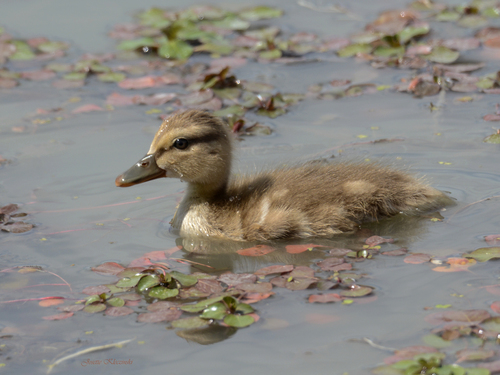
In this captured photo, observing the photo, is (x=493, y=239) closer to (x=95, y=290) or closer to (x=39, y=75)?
(x=95, y=290)

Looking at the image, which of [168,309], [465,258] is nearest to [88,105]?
[168,309]

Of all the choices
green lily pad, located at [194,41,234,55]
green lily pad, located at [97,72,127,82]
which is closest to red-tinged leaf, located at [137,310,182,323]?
green lily pad, located at [97,72,127,82]

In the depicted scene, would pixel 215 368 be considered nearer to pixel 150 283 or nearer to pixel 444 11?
pixel 150 283

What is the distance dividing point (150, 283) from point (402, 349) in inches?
60.5

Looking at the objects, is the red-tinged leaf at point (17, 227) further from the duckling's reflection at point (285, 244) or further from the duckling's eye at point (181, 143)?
the duckling's eye at point (181, 143)

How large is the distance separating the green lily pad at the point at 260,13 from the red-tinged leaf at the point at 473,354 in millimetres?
7171

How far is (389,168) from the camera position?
5.41m

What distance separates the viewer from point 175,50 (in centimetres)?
880

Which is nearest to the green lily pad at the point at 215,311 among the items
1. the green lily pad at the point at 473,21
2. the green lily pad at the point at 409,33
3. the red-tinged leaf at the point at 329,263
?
the red-tinged leaf at the point at 329,263

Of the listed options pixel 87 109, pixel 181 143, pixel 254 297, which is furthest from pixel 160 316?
pixel 87 109

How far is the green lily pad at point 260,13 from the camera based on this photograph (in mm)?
9883

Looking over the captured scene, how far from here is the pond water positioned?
146 inches

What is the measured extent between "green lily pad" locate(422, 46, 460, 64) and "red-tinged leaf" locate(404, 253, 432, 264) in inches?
160

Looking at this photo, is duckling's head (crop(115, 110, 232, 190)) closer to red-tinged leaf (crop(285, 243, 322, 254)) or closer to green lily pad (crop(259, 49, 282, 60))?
red-tinged leaf (crop(285, 243, 322, 254))
